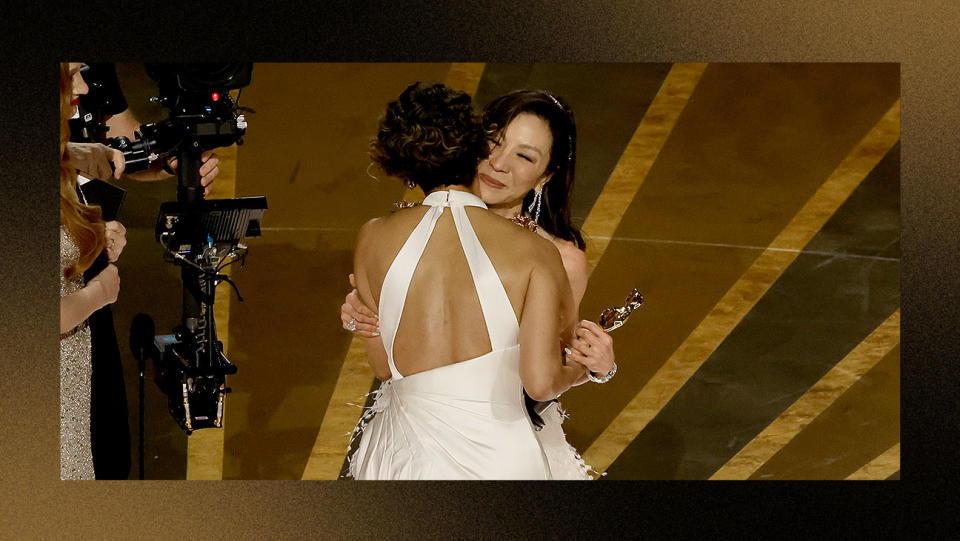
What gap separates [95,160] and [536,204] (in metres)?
1.34

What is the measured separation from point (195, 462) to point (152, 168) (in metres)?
0.90

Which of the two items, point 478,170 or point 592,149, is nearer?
point 478,170

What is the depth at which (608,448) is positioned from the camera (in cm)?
332

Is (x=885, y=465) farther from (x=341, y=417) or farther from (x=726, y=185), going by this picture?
(x=341, y=417)

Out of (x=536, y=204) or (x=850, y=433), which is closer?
(x=536, y=204)

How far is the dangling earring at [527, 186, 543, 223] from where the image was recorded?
321 cm

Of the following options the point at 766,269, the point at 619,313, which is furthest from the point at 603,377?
the point at 766,269

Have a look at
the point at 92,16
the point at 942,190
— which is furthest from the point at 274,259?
the point at 942,190

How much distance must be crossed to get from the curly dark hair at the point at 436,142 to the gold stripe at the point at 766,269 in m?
0.90

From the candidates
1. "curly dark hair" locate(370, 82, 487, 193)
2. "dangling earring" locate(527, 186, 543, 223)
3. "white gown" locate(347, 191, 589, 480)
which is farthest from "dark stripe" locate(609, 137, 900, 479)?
"curly dark hair" locate(370, 82, 487, 193)

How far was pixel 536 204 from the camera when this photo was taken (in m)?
3.23

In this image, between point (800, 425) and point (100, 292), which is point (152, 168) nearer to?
point (100, 292)

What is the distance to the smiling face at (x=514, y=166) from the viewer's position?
10.3 ft

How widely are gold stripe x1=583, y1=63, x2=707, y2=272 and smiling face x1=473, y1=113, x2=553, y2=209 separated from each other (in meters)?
0.21
